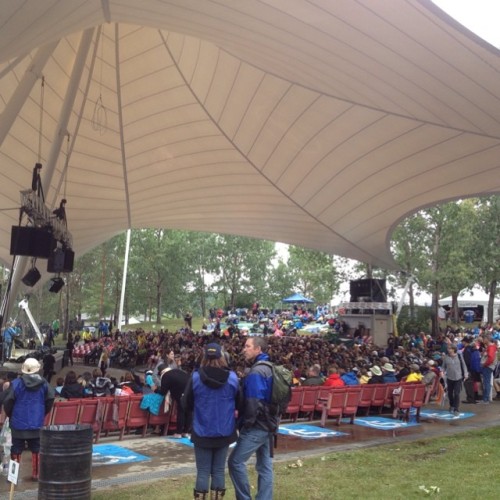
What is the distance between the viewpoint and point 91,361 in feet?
89.6

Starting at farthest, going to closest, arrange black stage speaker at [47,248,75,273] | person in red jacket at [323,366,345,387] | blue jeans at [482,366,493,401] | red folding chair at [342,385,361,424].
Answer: black stage speaker at [47,248,75,273] → blue jeans at [482,366,493,401] → person in red jacket at [323,366,345,387] → red folding chair at [342,385,361,424]

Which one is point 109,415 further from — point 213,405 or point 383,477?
point 213,405

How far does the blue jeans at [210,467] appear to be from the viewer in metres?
5.01

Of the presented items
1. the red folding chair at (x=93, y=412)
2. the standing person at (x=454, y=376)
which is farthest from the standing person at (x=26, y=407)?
the standing person at (x=454, y=376)

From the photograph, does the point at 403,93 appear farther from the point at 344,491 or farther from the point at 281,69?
the point at 344,491

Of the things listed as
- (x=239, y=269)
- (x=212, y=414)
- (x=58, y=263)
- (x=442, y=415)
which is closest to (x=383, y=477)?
(x=212, y=414)

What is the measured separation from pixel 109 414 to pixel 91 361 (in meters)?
19.2

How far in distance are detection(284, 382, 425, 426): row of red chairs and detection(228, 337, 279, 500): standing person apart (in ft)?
18.3

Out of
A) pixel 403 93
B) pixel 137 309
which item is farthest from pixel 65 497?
pixel 137 309

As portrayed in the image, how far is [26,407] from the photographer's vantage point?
6.39 meters

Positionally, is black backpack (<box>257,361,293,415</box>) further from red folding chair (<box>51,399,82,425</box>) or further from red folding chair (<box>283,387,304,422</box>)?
red folding chair (<box>283,387,304,422</box>)

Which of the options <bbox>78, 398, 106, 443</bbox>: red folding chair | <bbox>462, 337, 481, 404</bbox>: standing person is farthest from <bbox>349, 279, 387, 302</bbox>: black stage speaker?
<bbox>78, 398, 106, 443</bbox>: red folding chair

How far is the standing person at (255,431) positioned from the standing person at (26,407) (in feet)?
8.30

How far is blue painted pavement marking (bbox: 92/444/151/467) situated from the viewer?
7739 millimetres
